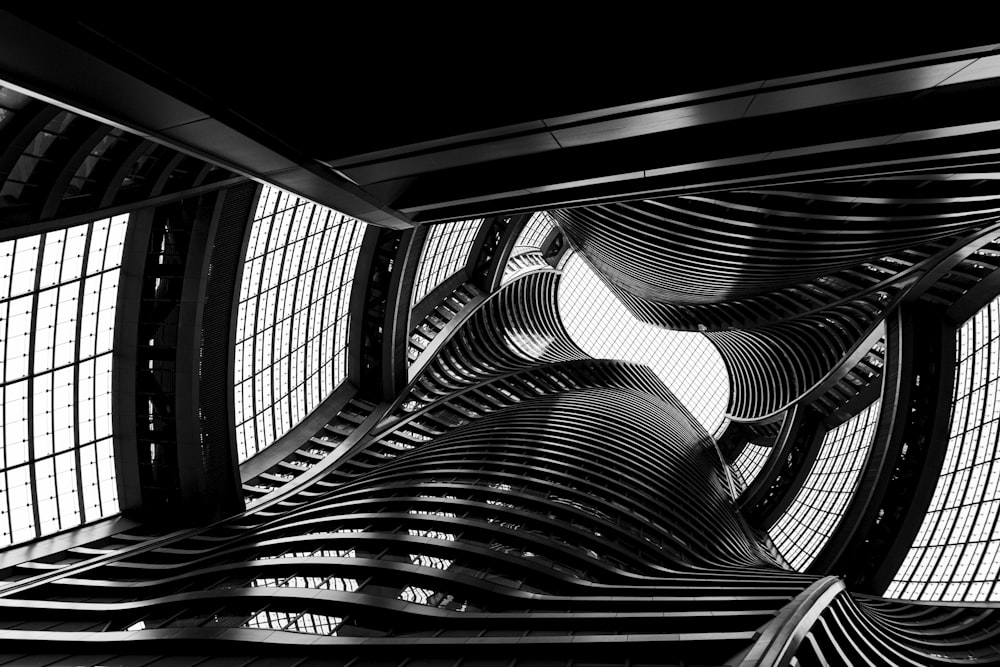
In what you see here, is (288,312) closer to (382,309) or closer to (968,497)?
(382,309)

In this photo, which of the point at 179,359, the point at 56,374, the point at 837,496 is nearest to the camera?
the point at 56,374

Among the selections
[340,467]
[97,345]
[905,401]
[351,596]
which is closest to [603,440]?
[340,467]

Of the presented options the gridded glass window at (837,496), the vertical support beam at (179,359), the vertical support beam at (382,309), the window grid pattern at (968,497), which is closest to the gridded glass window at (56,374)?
the vertical support beam at (179,359)

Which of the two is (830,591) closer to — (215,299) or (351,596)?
(351,596)

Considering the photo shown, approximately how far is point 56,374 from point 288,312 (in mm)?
12331

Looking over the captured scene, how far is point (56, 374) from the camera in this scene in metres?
20.2

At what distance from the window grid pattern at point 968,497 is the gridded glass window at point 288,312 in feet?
113

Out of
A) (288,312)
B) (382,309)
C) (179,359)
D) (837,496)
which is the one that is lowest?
(837,496)

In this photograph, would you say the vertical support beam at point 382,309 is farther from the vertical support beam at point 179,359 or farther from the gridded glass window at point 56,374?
the gridded glass window at point 56,374

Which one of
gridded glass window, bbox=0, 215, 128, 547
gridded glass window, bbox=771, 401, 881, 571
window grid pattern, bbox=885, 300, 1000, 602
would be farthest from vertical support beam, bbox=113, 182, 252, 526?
gridded glass window, bbox=771, 401, 881, 571

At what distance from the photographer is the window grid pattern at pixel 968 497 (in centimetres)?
2722

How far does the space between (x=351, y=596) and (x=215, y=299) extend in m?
15.1

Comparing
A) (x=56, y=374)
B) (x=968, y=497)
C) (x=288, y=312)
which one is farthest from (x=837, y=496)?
(x=56, y=374)

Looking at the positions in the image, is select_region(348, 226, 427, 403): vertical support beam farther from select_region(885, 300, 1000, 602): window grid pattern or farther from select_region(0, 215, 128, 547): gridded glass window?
select_region(885, 300, 1000, 602): window grid pattern
